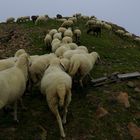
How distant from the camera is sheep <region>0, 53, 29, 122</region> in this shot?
1110 centimetres

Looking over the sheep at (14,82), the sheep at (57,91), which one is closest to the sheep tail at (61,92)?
the sheep at (57,91)

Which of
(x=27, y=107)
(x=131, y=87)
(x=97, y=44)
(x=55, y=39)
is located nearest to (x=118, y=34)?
(x=97, y=44)

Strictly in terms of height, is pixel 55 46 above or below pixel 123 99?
below

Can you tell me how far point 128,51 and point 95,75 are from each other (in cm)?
715

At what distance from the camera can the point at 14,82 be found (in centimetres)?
1184

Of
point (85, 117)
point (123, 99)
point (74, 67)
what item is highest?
point (74, 67)

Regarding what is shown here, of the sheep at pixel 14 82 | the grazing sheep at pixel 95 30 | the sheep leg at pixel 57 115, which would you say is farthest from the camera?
the grazing sheep at pixel 95 30

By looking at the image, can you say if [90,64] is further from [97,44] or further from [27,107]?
[97,44]

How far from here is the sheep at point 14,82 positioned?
36.4 ft

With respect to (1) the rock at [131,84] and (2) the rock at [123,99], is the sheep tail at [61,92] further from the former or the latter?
(1) the rock at [131,84]

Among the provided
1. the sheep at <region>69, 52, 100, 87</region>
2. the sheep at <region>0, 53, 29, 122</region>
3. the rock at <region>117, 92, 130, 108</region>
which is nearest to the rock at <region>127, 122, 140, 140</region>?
the rock at <region>117, 92, 130, 108</region>

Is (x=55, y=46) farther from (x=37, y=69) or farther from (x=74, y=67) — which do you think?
(x=37, y=69)

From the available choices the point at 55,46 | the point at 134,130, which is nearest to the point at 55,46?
the point at 55,46

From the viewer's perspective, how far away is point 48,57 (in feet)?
47.3
